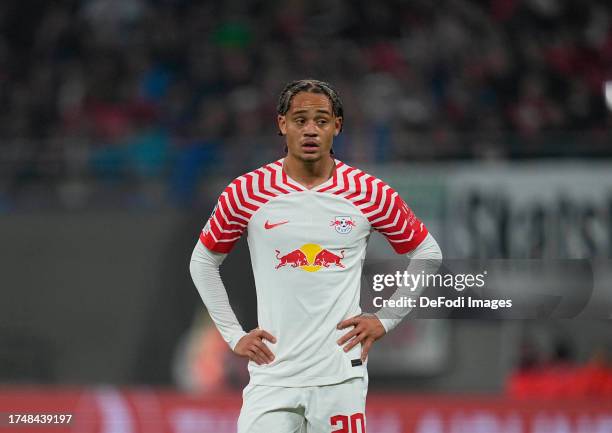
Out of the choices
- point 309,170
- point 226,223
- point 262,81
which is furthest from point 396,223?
point 262,81

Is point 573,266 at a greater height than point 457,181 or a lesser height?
lesser

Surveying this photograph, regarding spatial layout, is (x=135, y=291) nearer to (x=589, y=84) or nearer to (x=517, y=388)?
(x=517, y=388)

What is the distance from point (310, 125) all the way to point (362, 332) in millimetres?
742

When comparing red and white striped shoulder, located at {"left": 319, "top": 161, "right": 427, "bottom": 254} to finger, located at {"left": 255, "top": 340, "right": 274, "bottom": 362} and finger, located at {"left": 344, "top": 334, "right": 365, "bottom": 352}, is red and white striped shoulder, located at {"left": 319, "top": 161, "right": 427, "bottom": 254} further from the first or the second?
finger, located at {"left": 255, "top": 340, "right": 274, "bottom": 362}

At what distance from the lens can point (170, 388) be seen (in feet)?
Answer: 29.5

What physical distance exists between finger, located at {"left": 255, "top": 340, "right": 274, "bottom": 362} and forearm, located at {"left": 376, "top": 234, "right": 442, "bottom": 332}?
46 cm

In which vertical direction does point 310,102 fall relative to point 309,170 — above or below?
above

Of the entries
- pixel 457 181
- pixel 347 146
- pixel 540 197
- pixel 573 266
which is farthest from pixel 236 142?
pixel 573 266

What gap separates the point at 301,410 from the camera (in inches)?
166

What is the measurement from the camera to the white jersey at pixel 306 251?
419 centimetres

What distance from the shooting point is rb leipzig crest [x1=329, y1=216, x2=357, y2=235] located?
168 inches

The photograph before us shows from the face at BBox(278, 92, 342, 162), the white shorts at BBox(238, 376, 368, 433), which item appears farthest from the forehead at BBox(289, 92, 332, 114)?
the white shorts at BBox(238, 376, 368, 433)

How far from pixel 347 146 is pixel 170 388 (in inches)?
86.8

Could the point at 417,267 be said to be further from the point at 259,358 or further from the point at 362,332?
the point at 259,358
